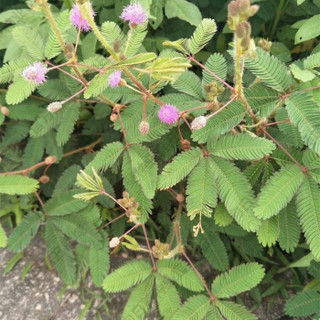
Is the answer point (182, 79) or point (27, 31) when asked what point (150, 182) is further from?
point (27, 31)

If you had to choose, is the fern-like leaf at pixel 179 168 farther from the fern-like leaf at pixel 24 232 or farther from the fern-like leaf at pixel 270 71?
the fern-like leaf at pixel 24 232

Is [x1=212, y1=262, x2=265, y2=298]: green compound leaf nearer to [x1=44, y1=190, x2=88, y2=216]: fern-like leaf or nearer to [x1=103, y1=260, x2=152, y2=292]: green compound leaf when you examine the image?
[x1=103, y1=260, x2=152, y2=292]: green compound leaf

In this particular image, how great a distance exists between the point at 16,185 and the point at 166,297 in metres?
0.76

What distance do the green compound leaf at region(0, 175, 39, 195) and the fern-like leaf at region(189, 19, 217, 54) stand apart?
2.78ft

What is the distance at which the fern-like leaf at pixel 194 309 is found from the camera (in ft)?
5.30

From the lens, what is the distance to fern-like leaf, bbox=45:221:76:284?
1.94m

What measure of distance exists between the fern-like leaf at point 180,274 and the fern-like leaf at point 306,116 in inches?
28.6

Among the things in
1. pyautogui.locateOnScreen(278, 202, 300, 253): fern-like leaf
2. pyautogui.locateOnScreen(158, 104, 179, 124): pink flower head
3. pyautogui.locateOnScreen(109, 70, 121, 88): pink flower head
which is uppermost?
pyautogui.locateOnScreen(109, 70, 121, 88): pink flower head

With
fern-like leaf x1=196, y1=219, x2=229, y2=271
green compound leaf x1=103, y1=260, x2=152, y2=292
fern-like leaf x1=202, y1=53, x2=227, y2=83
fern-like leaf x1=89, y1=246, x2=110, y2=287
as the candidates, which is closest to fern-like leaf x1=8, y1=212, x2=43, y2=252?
fern-like leaf x1=89, y1=246, x2=110, y2=287

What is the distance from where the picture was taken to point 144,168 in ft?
5.18

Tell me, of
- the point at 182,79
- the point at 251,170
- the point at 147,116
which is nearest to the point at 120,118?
the point at 147,116

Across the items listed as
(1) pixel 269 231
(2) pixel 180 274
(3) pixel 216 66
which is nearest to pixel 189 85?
(3) pixel 216 66

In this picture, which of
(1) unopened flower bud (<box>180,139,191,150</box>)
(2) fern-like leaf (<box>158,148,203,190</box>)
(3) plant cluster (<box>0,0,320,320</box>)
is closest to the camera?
(3) plant cluster (<box>0,0,320,320</box>)

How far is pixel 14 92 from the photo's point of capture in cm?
161
